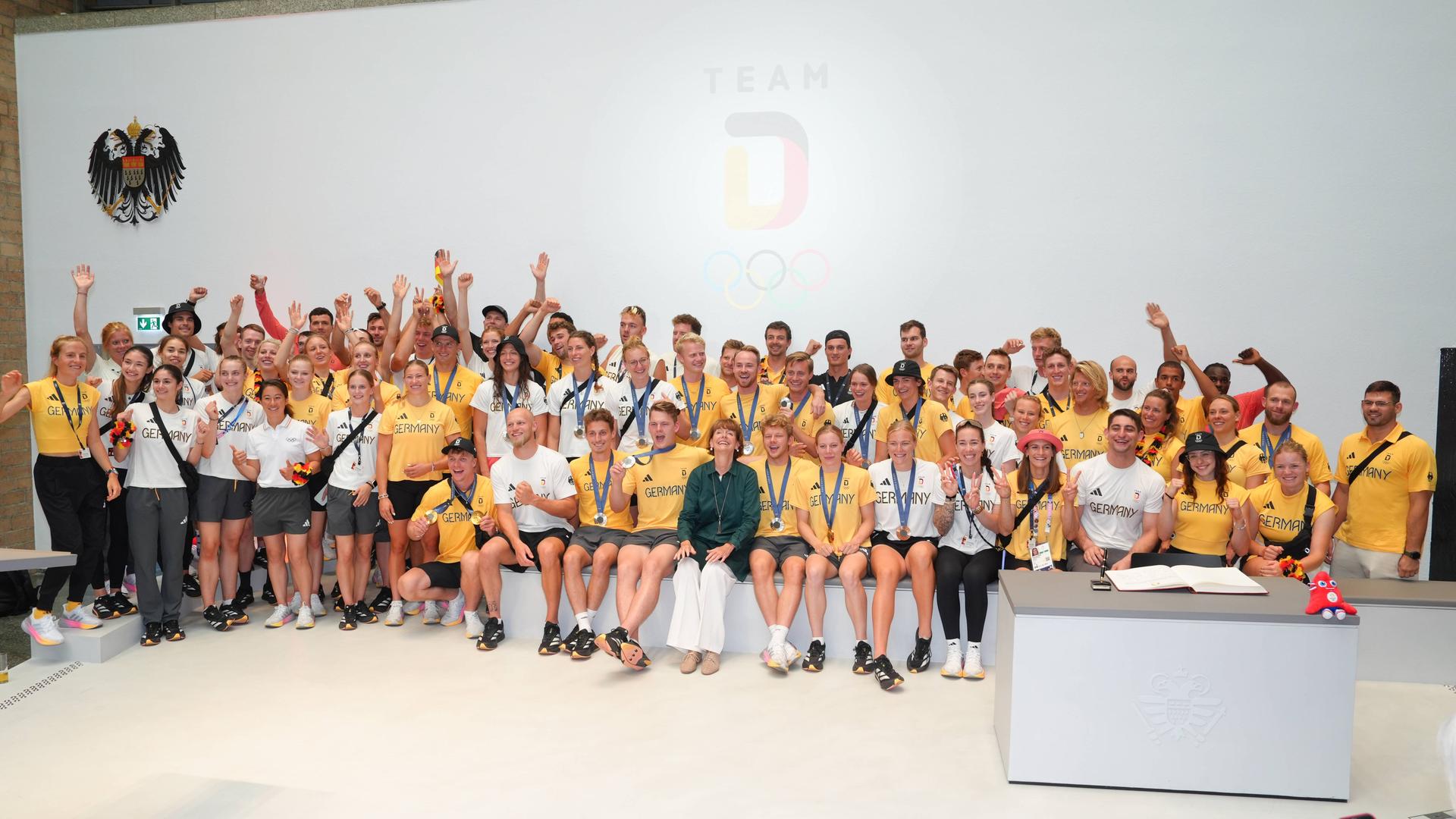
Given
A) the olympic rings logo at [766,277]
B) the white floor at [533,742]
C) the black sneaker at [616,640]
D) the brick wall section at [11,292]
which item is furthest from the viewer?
the brick wall section at [11,292]

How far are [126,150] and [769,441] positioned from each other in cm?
645

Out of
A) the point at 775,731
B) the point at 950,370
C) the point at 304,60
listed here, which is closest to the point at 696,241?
the point at 950,370

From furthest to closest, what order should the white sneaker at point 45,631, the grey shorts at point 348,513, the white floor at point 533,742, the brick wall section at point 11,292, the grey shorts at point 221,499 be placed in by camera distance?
the brick wall section at point 11,292
the grey shorts at point 348,513
the grey shorts at point 221,499
the white sneaker at point 45,631
the white floor at point 533,742

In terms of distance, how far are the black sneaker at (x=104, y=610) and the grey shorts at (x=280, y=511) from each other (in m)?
0.90

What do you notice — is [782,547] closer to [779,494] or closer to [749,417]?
[779,494]

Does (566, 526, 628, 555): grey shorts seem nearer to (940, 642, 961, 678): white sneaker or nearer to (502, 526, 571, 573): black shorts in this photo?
(502, 526, 571, 573): black shorts

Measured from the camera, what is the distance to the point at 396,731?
13.1 ft

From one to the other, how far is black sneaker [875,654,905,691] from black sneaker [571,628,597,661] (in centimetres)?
149

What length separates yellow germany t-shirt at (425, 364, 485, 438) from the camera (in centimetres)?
608

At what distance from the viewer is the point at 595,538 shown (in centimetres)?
529

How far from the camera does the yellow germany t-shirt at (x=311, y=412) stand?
18.7 feet

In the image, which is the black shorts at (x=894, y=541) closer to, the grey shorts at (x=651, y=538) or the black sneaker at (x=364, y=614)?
the grey shorts at (x=651, y=538)

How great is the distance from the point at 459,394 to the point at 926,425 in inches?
117

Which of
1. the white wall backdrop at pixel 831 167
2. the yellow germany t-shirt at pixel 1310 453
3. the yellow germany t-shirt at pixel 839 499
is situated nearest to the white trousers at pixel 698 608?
the yellow germany t-shirt at pixel 839 499
